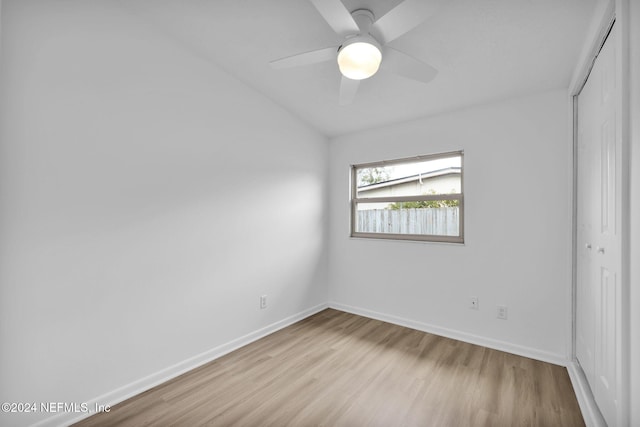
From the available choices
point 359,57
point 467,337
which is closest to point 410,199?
point 467,337

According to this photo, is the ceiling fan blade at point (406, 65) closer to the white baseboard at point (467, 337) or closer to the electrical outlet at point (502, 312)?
the electrical outlet at point (502, 312)

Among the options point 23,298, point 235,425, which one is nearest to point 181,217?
point 23,298

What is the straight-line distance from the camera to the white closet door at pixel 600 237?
1342mm

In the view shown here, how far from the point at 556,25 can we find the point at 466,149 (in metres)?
1.14

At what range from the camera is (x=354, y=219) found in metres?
3.56

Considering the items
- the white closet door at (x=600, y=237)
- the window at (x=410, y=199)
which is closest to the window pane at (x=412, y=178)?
the window at (x=410, y=199)

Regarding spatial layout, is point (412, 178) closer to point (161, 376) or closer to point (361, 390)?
point (361, 390)

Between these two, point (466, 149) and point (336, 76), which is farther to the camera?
point (466, 149)

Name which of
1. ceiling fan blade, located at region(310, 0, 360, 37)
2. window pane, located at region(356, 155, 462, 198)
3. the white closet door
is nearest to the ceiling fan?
ceiling fan blade, located at region(310, 0, 360, 37)

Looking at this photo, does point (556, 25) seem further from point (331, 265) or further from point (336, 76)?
point (331, 265)

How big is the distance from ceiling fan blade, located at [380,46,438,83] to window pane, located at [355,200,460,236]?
1.48 meters

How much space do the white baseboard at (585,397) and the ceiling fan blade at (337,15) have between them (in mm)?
2518

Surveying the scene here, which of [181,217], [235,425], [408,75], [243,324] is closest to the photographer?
[235,425]

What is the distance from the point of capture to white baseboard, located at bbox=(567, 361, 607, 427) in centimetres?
157
